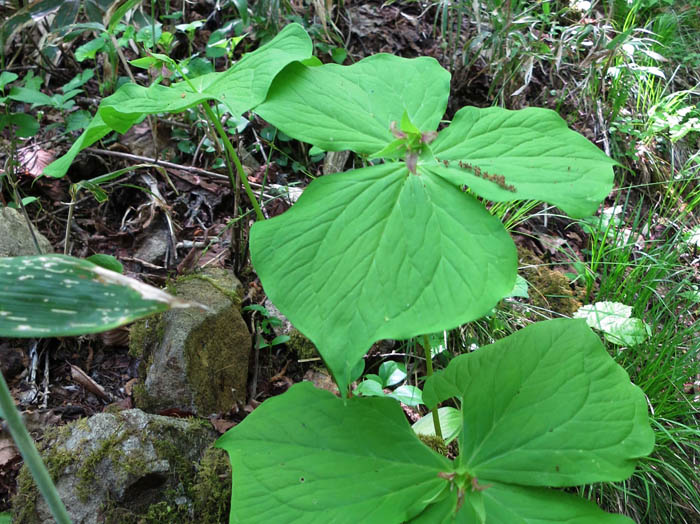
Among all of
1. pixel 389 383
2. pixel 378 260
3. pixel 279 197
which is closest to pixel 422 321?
pixel 378 260

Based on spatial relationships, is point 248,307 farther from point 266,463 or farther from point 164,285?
point 266,463

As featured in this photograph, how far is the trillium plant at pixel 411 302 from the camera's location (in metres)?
0.95

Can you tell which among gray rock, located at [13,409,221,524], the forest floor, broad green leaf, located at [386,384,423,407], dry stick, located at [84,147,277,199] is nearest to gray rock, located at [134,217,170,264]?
the forest floor

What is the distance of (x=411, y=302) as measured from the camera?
915mm

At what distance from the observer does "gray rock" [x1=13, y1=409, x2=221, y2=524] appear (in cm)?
127

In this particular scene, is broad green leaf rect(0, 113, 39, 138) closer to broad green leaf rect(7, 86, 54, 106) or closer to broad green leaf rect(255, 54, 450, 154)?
broad green leaf rect(7, 86, 54, 106)

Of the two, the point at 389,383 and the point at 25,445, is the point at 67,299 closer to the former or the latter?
the point at 25,445

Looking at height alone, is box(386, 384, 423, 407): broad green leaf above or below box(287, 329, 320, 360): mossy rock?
above

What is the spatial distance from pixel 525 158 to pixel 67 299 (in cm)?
94

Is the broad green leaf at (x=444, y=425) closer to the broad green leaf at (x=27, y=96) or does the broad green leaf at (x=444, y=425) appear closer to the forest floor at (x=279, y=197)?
the forest floor at (x=279, y=197)

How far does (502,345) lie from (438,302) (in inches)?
16.9

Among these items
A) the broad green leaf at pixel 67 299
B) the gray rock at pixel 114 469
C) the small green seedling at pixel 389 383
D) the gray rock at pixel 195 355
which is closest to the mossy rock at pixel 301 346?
the gray rock at pixel 195 355

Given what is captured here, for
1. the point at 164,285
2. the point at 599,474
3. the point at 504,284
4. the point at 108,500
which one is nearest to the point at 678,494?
the point at 599,474

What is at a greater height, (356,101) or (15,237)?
(356,101)
